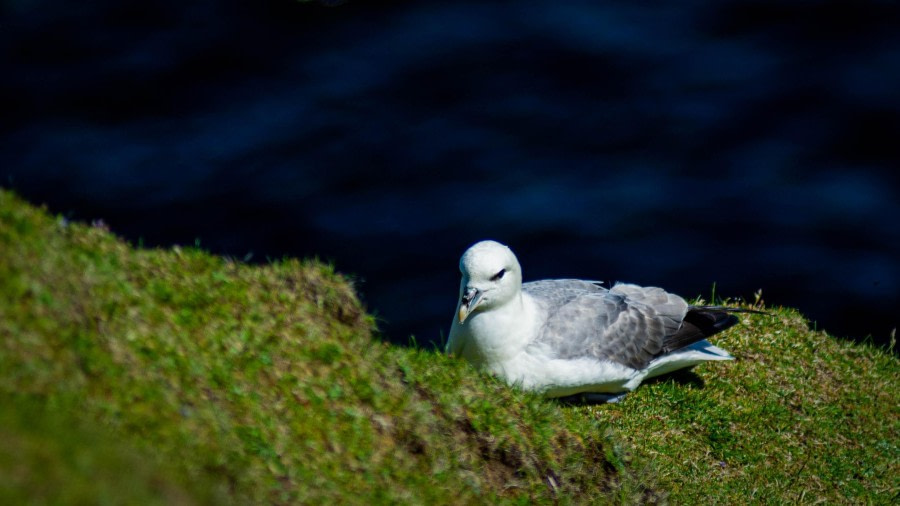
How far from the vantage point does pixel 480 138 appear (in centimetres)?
1360

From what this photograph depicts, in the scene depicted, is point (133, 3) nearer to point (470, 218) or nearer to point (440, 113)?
point (440, 113)

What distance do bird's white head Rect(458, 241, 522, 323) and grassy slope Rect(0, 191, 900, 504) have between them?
0.72 meters

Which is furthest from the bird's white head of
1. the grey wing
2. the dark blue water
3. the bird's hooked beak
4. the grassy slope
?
the dark blue water

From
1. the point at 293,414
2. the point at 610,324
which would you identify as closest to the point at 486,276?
the point at 610,324

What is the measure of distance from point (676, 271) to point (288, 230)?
5.10 m

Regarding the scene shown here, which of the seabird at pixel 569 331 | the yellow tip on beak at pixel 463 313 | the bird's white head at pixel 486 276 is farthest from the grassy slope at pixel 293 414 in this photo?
the bird's white head at pixel 486 276

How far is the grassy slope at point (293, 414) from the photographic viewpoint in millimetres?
3969

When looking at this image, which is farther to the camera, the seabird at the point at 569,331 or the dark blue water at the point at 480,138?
the dark blue water at the point at 480,138

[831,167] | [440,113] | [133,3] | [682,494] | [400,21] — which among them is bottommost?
[682,494]

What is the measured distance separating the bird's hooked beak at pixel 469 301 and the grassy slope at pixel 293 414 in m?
0.60

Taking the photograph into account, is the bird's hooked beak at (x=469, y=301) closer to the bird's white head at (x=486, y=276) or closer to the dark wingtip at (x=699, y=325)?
the bird's white head at (x=486, y=276)

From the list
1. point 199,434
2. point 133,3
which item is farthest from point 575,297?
point 133,3

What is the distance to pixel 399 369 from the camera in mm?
5773

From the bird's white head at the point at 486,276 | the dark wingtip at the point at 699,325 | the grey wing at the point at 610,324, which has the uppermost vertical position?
the bird's white head at the point at 486,276
